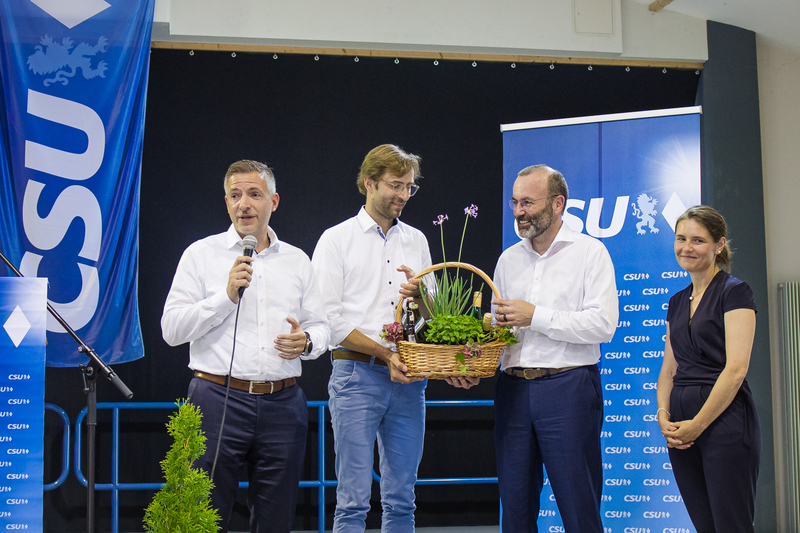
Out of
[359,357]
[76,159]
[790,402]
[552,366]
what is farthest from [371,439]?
[790,402]

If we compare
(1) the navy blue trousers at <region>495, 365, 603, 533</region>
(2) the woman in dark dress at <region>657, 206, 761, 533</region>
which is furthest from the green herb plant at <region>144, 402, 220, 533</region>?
(2) the woman in dark dress at <region>657, 206, 761, 533</region>

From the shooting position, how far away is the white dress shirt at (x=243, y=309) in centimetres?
249

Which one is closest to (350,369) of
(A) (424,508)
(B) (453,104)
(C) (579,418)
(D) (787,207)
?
(C) (579,418)

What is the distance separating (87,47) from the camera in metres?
4.21

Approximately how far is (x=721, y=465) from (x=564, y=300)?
2.77ft

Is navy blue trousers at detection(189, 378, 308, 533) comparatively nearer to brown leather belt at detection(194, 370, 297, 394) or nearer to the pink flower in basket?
brown leather belt at detection(194, 370, 297, 394)

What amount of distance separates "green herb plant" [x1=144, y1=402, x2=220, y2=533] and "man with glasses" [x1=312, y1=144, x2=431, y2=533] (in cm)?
129

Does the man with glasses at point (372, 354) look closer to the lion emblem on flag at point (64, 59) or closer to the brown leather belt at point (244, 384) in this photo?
the brown leather belt at point (244, 384)

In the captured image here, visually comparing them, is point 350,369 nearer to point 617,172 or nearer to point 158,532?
point 158,532

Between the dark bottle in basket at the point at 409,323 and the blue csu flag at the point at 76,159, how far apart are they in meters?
2.38

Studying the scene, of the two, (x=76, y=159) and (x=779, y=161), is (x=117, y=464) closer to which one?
(x=76, y=159)

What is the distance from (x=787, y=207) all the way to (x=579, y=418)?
3.69 meters

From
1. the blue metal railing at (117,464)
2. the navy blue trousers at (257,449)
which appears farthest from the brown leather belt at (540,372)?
the blue metal railing at (117,464)

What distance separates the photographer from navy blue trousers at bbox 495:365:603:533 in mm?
2434
